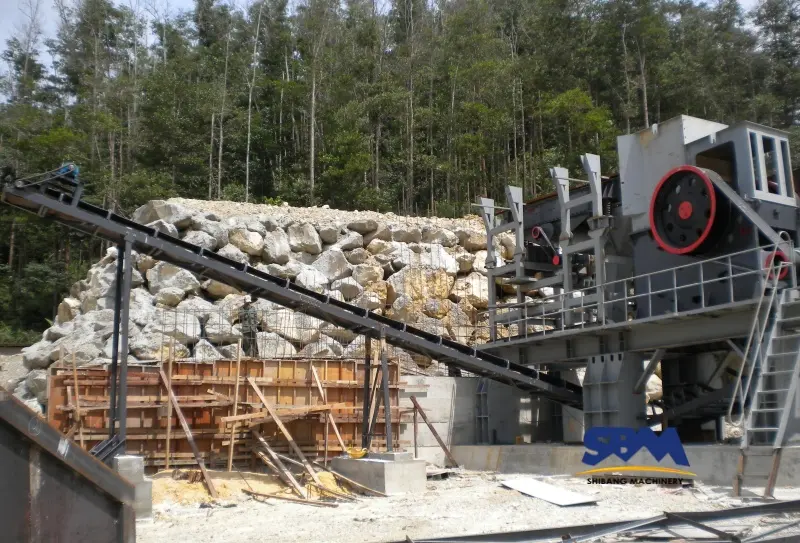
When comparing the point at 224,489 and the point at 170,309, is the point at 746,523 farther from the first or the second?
the point at 170,309

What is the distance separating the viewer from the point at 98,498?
12.6 feet

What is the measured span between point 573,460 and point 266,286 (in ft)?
25.3

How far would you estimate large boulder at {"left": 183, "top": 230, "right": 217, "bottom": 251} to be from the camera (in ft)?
89.6

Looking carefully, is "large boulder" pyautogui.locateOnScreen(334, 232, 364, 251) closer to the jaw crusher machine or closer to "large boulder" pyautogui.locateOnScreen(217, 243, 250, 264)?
"large boulder" pyautogui.locateOnScreen(217, 243, 250, 264)

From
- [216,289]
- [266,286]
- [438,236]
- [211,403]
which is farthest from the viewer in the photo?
[438,236]

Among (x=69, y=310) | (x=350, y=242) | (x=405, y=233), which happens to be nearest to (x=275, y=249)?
(x=350, y=242)

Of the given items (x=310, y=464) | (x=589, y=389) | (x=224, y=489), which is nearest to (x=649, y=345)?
(x=589, y=389)

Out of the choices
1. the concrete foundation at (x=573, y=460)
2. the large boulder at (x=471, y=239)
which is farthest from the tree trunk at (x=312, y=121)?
the concrete foundation at (x=573, y=460)

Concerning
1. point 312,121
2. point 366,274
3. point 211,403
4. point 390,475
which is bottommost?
point 390,475

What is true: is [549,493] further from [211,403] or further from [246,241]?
[246,241]

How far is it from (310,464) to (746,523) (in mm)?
9893

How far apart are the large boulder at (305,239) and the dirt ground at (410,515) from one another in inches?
611

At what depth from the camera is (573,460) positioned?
16828 millimetres

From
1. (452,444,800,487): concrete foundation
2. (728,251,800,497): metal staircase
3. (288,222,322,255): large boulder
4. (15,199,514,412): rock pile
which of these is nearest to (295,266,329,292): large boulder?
(15,199,514,412): rock pile
